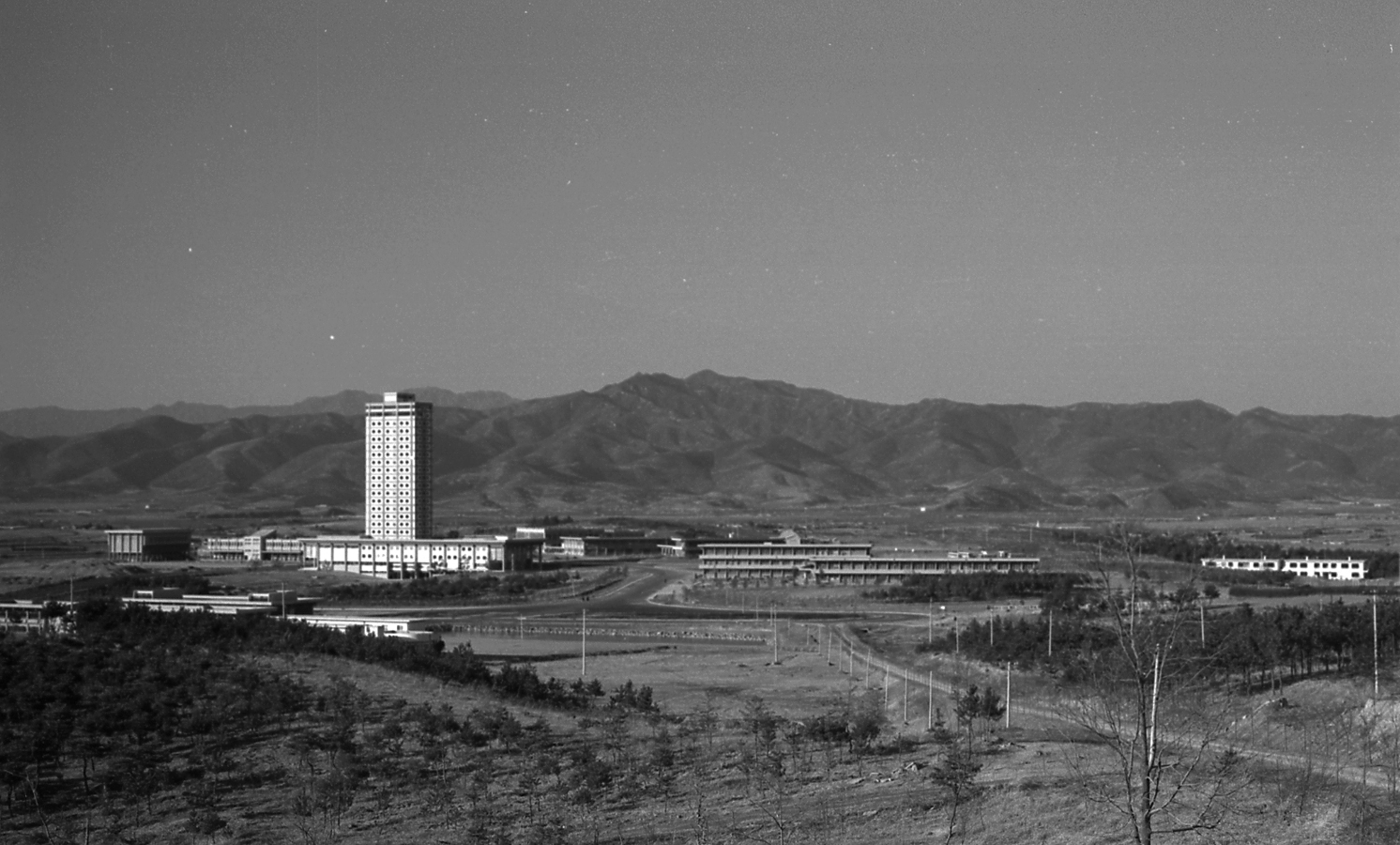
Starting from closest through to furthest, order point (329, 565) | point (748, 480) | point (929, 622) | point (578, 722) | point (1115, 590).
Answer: point (1115, 590) → point (578, 722) → point (929, 622) → point (329, 565) → point (748, 480)

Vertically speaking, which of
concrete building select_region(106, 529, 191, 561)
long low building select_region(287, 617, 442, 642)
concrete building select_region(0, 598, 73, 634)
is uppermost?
concrete building select_region(106, 529, 191, 561)

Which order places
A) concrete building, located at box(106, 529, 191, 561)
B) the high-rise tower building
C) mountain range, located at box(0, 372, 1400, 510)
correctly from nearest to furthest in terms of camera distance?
concrete building, located at box(106, 529, 191, 561) → the high-rise tower building → mountain range, located at box(0, 372, 1400, 510)

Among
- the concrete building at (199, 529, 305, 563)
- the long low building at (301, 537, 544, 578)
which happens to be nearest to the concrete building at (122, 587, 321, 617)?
the long low building at (301, 537, 544, 578)

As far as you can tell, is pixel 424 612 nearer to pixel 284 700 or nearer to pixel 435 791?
pixel 284 700

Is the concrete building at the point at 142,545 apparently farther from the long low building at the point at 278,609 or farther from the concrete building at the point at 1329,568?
the concrete building at the point at 1329,568

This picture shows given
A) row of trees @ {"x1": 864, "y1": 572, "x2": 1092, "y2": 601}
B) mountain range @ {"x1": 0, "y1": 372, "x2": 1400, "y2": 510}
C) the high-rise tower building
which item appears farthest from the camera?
mountain range @ {"x1": 0, "y1": 372, "x2": 1400, "y2": 510}

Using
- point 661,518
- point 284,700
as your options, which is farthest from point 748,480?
point 284,700

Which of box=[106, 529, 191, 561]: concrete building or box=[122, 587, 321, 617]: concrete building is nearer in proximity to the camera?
box=[122, 587, 321, 617]: concrete building

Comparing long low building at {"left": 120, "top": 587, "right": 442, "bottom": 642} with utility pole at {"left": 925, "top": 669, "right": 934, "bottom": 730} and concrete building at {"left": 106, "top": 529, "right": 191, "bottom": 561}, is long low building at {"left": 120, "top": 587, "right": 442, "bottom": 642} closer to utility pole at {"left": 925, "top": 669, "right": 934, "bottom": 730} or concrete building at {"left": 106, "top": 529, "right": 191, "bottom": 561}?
utility pole at {"left": 925, "top": 669, "right": 934, "bottom": 730}
